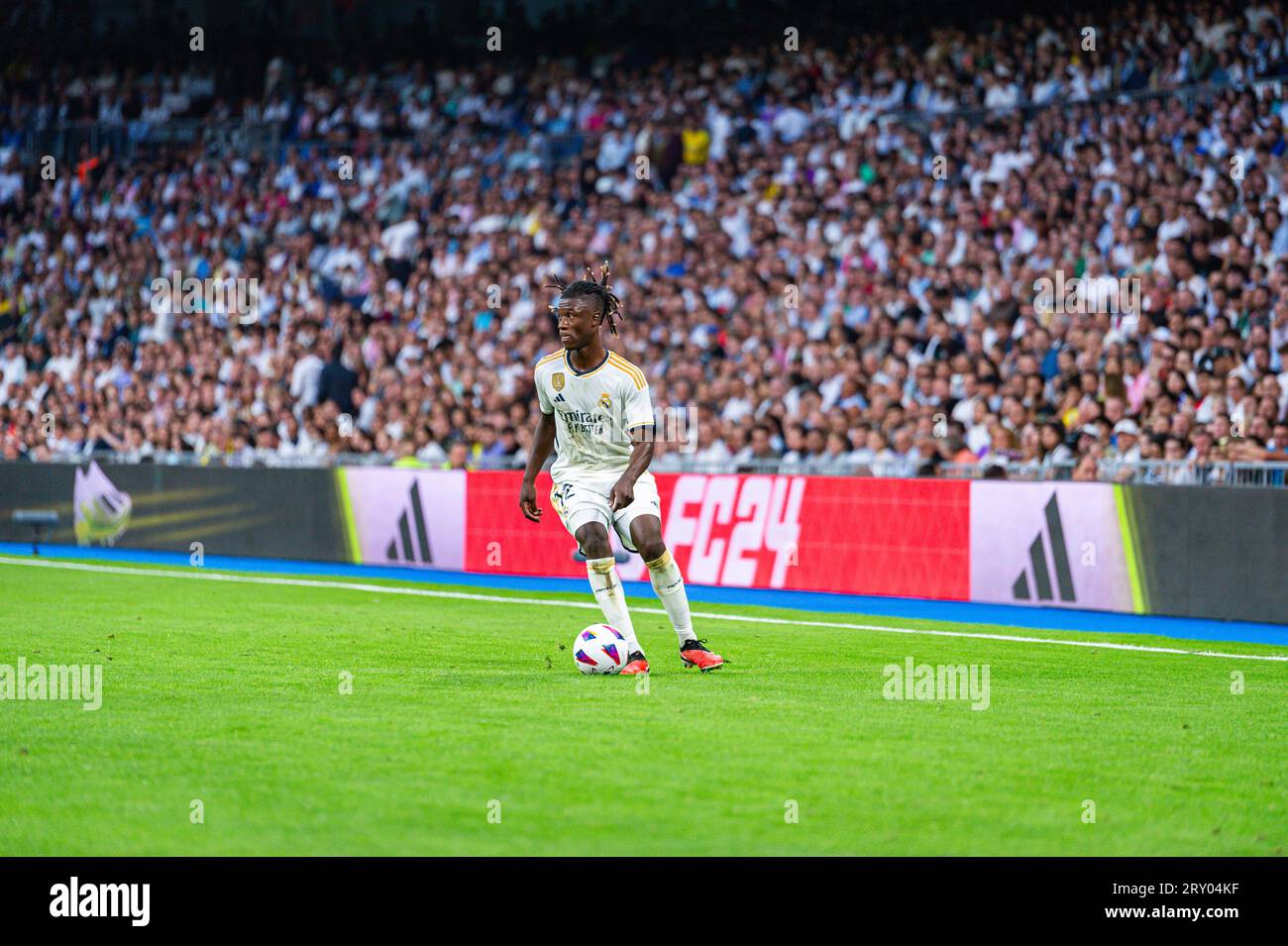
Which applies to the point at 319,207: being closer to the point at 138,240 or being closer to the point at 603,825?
the point at 138,240

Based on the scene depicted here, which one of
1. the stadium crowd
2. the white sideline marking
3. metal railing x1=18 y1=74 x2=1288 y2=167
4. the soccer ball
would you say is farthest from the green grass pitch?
metal railing x1=18 y1=74 x2=1288 y2=167

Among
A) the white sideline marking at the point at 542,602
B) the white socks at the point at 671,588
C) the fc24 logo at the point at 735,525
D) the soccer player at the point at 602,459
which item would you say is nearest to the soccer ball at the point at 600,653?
the soccer player at the point at 602,459

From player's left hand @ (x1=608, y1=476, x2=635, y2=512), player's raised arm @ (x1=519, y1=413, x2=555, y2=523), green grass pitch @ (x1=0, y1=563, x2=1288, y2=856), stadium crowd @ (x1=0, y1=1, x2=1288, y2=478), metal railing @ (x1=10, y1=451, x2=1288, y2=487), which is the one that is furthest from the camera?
stadium crowd @ (x1=0, y1=1, x2=1288, y2=478)

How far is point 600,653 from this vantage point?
1107 centimetres

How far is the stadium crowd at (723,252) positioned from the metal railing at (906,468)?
0.38 feet

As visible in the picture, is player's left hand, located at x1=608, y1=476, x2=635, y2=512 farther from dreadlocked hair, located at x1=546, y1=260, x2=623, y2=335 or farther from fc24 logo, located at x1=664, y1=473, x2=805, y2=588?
fc24 logo, located at x1=664, y1=473, x2=805, y2=588

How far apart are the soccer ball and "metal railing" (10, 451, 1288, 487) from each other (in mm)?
7165

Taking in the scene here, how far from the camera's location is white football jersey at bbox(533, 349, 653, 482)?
36.9 feet

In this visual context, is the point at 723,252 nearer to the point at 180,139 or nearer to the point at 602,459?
the point at 602,459

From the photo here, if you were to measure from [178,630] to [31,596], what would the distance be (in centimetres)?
388

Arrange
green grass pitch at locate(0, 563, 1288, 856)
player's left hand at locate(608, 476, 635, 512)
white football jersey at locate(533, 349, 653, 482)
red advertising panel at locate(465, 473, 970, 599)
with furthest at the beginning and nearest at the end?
red advertising panel at locate(465, 473, 970, 599) → white football jersey at locate(533, 349, 653, 482) → player's left hand at locate(608, 476, 635, 512) → green grass pitch at locate(0, 563, 1288, 856)

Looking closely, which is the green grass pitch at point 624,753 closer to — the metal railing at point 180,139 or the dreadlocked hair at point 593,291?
the dreadlocked hair at point 593,291

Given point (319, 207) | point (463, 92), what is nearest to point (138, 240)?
point (319, 207)
